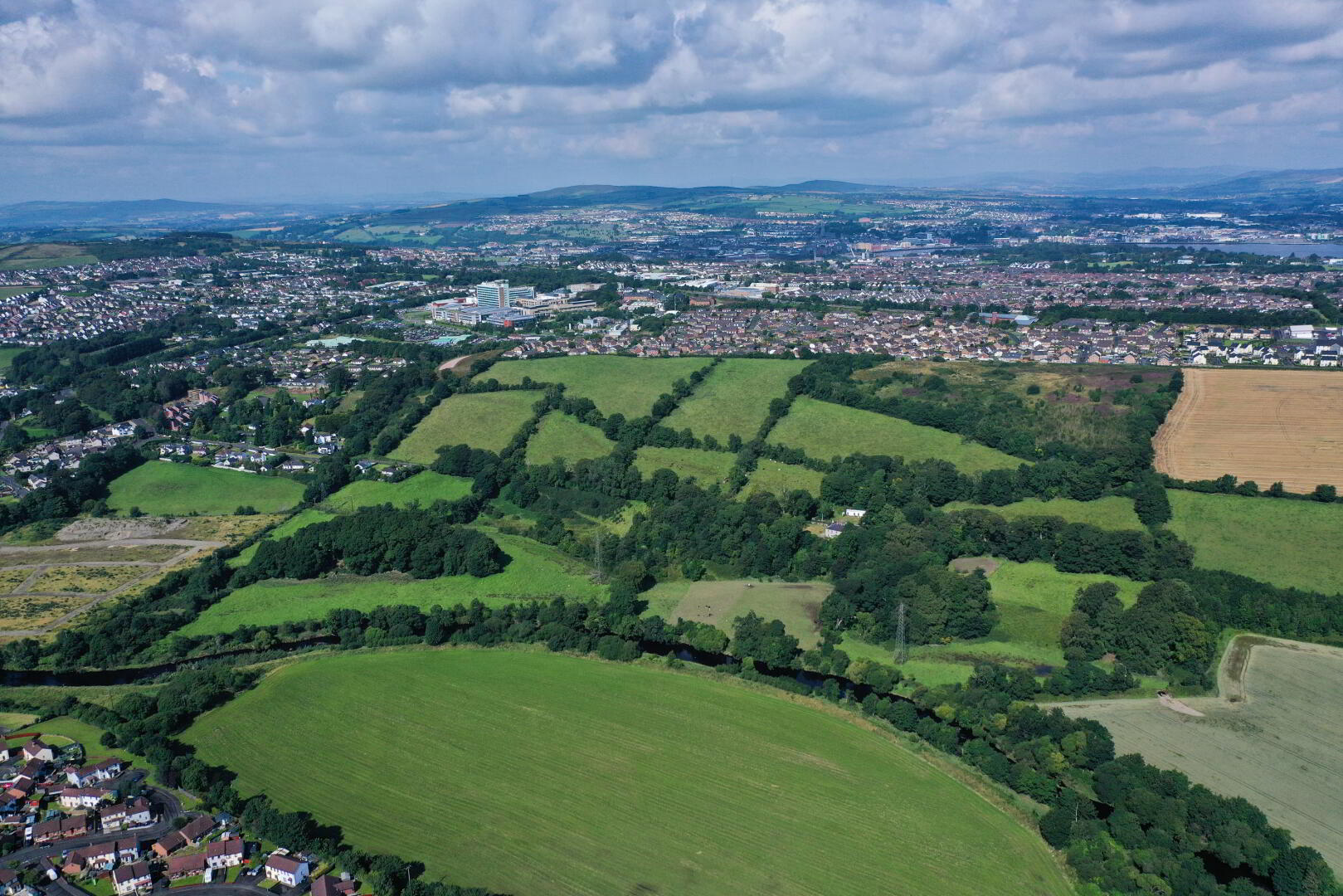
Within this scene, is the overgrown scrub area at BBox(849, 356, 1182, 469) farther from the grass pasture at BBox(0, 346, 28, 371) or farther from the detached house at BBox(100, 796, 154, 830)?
the grass pasture at BBox(0, 346, 28, 371)

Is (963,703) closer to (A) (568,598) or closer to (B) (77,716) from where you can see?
(A) (568,598)

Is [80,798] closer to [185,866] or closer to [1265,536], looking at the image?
[185,866]

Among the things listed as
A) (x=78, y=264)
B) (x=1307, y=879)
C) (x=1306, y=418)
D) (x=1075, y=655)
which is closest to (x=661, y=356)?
(x=1306, y=418)

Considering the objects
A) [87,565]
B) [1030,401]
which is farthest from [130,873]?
[1030,401]

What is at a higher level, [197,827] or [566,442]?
[566,442]

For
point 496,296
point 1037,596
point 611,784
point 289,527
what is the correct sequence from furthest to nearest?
point 496,296
point 289,527
point 1037,596
point 611,784

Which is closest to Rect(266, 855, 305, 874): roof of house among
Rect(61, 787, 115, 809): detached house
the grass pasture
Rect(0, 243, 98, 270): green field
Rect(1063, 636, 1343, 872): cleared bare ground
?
Rect(61, 787, 115, 809): detached house

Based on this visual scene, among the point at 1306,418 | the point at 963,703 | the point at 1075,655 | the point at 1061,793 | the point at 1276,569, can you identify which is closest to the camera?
the point at 1061,793

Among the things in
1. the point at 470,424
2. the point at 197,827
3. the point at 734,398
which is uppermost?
the point at 734,398

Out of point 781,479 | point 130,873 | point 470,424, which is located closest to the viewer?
point 130,873
